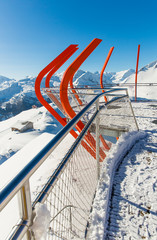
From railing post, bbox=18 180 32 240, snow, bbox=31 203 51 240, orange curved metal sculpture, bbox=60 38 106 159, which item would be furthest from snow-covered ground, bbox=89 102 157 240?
orange curved metal sculpture, bbox=60 38 106 159

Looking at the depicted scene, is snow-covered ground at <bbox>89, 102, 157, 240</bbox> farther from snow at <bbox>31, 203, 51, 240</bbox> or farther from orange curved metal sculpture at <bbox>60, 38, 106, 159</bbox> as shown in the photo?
orange curved metal sculpture at <bbox>60, 38, 106, 159</bbox>

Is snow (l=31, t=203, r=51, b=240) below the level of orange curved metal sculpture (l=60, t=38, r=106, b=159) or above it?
below

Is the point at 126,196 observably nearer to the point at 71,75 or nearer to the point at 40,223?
the point at 40,223

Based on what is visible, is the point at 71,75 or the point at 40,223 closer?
the point at 40,223

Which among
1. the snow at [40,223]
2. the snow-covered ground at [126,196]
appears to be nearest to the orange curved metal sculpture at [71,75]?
the snow-covered ground at [126,196]

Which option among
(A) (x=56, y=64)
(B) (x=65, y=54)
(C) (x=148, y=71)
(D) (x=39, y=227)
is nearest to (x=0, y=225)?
(D) (x=39, y=227)

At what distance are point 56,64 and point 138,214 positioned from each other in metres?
7.02

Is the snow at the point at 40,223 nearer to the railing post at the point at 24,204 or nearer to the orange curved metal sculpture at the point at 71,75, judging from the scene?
the railing post at the point at 24,204

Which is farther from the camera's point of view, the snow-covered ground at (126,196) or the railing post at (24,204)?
the snow-covered ground at (126,196)

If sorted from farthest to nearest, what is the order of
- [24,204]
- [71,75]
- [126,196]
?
[71,75] < [126,196] < [24,204]

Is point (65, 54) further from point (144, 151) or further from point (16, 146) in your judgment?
point (16, 146)

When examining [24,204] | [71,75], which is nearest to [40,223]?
[24,204]

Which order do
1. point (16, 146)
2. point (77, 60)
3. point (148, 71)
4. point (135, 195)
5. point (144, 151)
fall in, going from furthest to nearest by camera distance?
point (148, 71), point (16, 146), point (77, 60), point (144, 151), point (135, 195)

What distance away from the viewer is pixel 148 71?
210 ft
